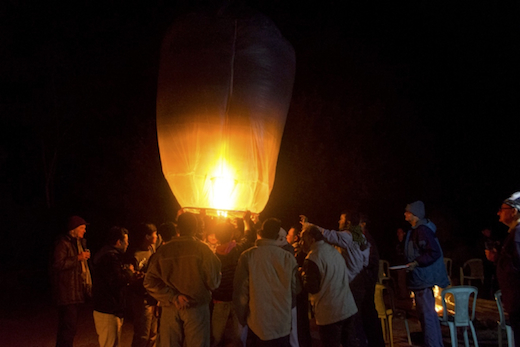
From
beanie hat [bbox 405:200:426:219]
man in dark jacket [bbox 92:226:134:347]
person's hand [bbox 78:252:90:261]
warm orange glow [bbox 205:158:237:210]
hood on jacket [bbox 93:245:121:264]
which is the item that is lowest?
man in dark jacket [bbox 92:226:134:347]

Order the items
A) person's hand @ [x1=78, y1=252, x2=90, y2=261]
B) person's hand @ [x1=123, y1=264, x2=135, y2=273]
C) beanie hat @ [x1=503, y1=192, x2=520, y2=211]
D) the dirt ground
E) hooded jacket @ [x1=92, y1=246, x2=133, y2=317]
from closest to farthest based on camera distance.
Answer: beanie hat @ [x1=503, y1=192, x2=520, y2=211] → hooded jacket @ [x1=92, y1=246, x2=133, y2=317] → person's hand @ [x1=123, y1=264, x2=135, y2=273] → person's hand @ [x1=78, y1=252, x2=90, y2=261] → the dirt ground

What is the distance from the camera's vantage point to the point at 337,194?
12195 mm

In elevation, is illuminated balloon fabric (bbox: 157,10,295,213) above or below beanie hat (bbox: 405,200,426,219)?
above

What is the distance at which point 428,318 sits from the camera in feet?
14.5

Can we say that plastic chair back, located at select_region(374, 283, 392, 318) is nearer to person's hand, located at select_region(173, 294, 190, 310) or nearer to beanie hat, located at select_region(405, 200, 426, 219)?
beanie hat, located at select_region(405, 200, 426, 219)

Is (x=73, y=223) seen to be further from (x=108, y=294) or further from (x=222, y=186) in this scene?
(x=222, y=186)

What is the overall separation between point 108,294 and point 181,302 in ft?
3.66

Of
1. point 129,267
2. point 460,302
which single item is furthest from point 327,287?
point 129,267

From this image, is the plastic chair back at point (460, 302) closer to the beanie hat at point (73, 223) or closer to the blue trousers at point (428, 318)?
the blue trousers at point (428, 318)

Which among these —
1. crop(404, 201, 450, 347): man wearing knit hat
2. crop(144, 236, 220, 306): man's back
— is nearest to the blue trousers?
crop(404, 201, 450, 347): man wearing knit hat

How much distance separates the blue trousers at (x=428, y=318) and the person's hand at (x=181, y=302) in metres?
2.77

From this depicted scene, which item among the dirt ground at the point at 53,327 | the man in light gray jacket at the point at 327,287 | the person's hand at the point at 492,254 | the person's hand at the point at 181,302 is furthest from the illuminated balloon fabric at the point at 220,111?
the person's hand at the point at 492,254

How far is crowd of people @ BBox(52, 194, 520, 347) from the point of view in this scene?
3461 millimetres

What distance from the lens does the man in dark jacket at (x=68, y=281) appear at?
14.9 feet
